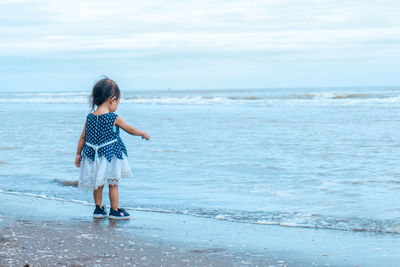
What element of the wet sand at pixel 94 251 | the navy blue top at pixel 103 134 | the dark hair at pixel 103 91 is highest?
the dark hair at pixel 103 91

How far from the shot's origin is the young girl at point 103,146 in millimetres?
5148

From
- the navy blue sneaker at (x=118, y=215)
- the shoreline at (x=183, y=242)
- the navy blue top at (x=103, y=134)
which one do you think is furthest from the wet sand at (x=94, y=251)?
the navy blue top at (x=103, y=134)

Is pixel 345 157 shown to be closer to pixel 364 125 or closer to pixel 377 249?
pixel 377 249

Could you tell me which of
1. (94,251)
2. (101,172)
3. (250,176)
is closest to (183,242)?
(94,251)

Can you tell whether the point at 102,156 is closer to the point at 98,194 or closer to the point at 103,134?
the point at 103,134

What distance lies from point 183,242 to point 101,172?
1.28 meters

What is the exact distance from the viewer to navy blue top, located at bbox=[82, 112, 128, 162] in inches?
202

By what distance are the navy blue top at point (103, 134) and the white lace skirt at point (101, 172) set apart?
56 mm

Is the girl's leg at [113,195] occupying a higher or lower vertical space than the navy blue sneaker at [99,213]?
higher

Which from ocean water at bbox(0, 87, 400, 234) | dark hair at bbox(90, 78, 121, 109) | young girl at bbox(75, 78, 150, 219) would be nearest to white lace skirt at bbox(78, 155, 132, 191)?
young girl at bbox(75, 78, 150, 219)

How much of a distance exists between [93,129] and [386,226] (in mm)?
2837

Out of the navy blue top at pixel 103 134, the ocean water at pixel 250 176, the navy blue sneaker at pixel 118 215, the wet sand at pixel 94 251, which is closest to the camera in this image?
the wet sand at pixel 94 251

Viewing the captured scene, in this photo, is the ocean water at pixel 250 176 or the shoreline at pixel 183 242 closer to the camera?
the shoreline at pixel 183 242

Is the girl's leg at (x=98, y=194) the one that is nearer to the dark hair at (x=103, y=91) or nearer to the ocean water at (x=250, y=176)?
the ocean water at (x=250, y=176)
